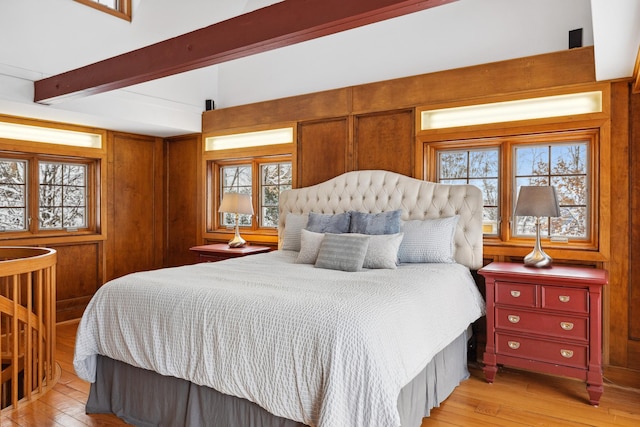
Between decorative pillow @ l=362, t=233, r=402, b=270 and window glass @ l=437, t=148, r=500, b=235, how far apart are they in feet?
3.32

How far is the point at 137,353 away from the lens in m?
2.46

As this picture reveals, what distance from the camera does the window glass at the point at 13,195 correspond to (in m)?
4.68

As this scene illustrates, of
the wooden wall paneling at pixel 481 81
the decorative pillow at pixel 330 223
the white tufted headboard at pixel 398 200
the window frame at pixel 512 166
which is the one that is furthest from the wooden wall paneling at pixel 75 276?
the window frame at pixel 512 166

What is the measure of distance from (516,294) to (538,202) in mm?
679

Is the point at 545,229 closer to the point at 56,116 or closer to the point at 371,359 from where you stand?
the point at 371,359

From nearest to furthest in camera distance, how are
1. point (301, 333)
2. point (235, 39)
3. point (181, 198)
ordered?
1. point (301, 333)
2. point (235, 39)
3. point (181, 198)

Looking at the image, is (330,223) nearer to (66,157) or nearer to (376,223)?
(376,223)

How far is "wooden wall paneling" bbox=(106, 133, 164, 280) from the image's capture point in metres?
5.51

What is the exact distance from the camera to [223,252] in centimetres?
475

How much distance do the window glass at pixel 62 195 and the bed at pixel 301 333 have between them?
2817mm

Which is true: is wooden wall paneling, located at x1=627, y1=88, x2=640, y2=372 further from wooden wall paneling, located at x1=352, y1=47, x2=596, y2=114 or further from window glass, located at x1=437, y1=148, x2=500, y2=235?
window glass, located at x1=437, y1=148, x2=500, y2=235

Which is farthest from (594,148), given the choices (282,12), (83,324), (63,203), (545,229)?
(63,203)

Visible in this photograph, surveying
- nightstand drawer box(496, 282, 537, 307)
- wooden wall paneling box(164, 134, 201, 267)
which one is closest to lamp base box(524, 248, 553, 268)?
nightstand drawer box(496, 282, 537, 307)

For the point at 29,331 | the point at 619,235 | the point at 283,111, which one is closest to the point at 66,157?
the point at 283,111
